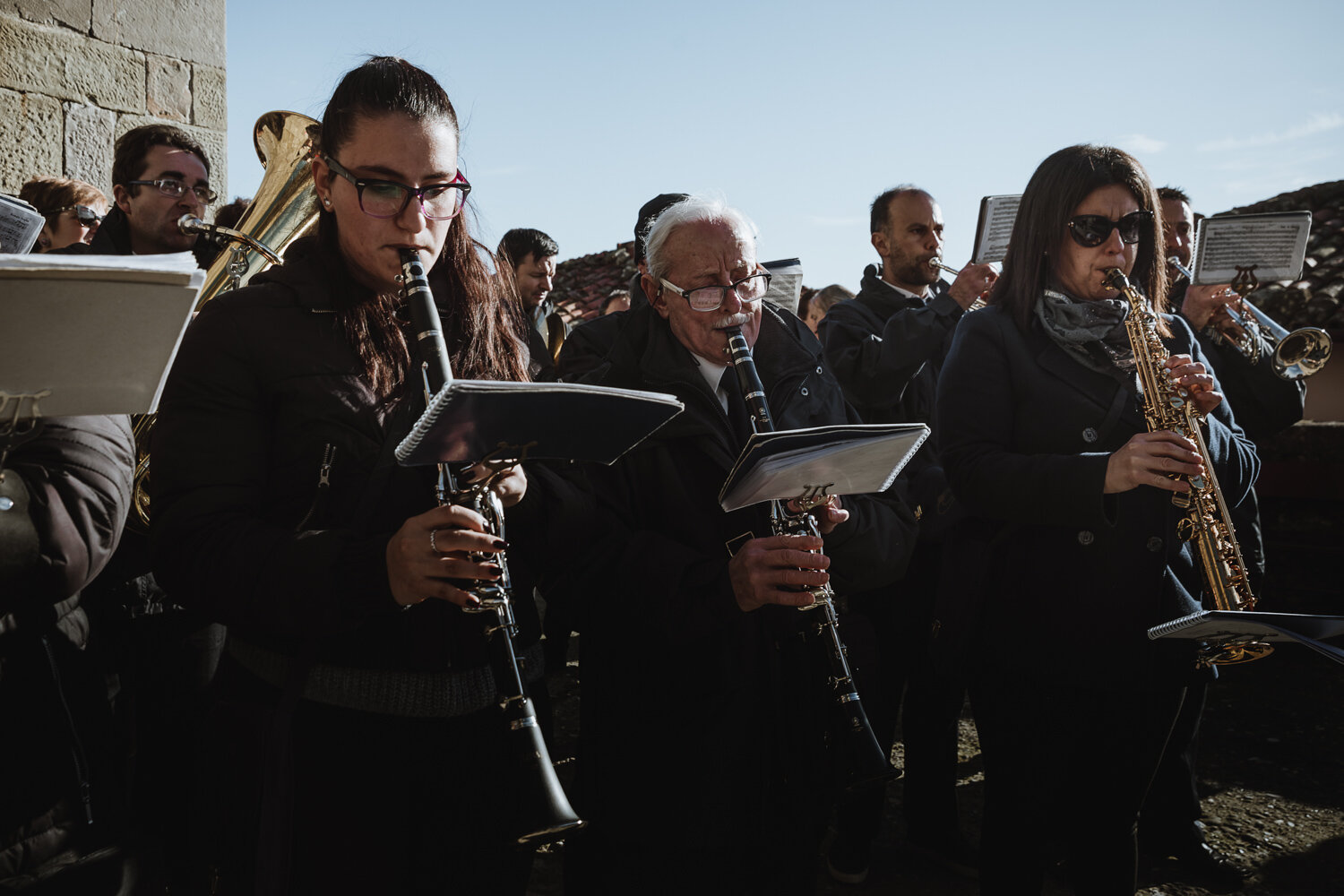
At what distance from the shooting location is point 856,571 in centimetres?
239

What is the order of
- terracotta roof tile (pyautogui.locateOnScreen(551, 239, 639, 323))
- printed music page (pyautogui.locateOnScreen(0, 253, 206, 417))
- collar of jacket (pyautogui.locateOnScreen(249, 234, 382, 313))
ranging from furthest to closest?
terracotta roof tile (pyautogui.locateOnScreen(551, 239, 639, 323)) < collar of jacket (pyautogui.locateOnScreen(249, 234, 382, 313)) < printed music page (pyautogui.locateOnScreen(0, 253, 206, 417))

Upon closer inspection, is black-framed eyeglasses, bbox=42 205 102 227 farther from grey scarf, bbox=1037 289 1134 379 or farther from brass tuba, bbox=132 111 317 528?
grey scarf, bbox=1037 289 1134 379

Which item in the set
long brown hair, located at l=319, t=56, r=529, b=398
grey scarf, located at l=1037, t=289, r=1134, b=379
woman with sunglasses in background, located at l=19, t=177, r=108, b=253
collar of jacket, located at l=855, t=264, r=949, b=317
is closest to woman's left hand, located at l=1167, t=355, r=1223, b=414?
grey scarf, located at l=1037, t=289, r=1134, b=379

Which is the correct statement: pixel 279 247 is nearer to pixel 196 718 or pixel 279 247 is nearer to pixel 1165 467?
pixel 196 718

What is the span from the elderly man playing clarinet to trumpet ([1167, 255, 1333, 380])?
7.07ft

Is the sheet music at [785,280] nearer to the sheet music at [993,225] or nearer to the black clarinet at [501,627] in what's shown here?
the sheet music at [993,225]

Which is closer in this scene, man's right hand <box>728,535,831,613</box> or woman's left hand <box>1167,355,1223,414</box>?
man's right hand <box>728,535,831,613</box>

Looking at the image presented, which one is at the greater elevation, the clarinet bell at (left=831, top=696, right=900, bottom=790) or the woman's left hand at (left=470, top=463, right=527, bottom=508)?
the woman's left hand at (left=470, top=463, right=527, bottom=508)

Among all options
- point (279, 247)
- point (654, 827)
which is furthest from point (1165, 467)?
point (279, 247)

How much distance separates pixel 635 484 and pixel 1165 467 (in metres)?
1.27

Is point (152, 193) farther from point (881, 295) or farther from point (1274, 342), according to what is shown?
point (1274, 342)

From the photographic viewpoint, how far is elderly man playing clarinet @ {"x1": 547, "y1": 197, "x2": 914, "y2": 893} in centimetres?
223

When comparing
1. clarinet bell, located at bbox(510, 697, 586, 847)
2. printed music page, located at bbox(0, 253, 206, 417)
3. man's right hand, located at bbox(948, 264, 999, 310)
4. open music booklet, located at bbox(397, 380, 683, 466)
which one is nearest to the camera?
printed music page, located at bbox(0, 253, 206, 417)

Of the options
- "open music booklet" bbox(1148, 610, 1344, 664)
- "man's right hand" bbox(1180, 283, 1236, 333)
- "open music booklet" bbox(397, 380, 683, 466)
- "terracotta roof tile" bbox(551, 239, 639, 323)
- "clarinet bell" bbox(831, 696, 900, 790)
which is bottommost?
"clarinet bell" bbox(831, 696, 900, 790)
